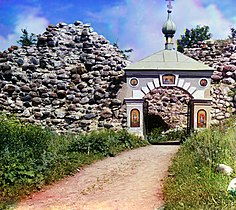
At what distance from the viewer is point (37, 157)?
6902 millimetres

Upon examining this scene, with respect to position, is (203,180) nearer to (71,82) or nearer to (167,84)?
(167,84)

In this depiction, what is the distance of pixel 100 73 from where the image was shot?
1322 centimetres

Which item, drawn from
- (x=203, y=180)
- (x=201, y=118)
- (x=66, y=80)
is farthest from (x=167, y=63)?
(x=203, y=180)

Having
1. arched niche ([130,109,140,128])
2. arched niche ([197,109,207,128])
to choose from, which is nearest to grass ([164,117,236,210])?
arched niche ([197,109,207,128])

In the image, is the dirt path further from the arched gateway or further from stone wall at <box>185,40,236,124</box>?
stone wall at <box>185,40,236,124</box>

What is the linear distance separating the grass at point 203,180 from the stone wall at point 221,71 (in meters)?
5.26

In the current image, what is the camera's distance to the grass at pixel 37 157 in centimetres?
593

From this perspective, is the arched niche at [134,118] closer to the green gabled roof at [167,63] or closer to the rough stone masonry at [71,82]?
the rough stone masonry at [71,82]

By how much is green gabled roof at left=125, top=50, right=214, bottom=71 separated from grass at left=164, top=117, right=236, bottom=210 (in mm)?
4295

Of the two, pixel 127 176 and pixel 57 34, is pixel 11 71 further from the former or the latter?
pixel 127 176

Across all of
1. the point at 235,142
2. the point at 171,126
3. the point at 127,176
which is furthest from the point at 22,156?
the point at 171,126

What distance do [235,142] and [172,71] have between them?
500 cm

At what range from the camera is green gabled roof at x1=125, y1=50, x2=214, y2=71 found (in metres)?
11.9

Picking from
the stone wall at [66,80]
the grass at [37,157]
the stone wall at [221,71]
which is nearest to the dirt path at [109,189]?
the grass at [37,157]
